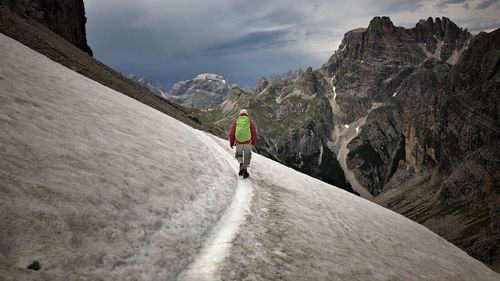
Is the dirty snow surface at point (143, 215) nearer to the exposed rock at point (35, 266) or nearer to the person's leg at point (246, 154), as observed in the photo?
the exposed rock at point (35, 266)

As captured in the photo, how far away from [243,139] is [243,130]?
0.51 m

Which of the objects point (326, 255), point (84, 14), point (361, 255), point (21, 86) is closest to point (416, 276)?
point (361, 255)

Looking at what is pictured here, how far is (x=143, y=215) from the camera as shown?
32.2ft

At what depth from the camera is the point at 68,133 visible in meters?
12.4

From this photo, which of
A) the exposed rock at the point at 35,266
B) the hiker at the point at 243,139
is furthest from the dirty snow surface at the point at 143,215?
the hiker at the point at 243,139

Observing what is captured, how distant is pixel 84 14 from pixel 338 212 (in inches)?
6693

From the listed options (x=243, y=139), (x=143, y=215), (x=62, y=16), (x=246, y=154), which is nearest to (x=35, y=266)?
(x=143, y=215)

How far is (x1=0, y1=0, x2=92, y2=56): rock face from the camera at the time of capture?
359 feet

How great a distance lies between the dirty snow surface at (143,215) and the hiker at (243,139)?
3.07 ft

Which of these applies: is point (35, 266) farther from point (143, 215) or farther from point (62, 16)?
point (62, 16)

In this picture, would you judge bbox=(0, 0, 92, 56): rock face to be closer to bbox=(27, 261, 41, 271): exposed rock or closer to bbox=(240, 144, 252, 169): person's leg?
bbox=(240, 144, 252, 169): person's leg

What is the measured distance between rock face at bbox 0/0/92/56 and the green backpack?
102108 mm

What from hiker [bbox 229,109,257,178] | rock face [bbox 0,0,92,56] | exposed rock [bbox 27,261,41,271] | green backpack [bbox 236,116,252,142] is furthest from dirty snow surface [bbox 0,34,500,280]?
rock face [bbox 0,0,92,56]

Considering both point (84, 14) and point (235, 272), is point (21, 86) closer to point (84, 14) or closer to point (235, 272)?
point (235, 272)
